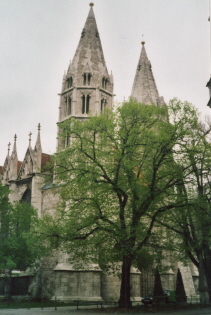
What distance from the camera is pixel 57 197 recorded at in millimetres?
31344

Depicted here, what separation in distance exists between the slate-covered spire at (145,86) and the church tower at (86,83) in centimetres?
382

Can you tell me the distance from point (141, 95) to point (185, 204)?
23.7 meters

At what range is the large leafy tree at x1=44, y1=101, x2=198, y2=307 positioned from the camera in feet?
59.7

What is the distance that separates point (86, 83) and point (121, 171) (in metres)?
20.1

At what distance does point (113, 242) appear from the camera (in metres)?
20.8

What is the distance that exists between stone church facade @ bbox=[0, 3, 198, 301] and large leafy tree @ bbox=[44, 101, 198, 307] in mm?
→ 6986

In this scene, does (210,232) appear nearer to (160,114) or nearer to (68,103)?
(160,114)

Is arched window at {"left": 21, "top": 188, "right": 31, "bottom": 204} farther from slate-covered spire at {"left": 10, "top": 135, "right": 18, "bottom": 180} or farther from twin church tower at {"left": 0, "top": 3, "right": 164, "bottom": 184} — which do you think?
slate-covered spire at {"left": 10, "top": 135, "right": 18, "bottom": 180}

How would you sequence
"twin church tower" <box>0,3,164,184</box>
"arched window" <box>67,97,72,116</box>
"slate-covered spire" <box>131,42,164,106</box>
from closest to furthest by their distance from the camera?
"twin church tower" <box>0,3,164,184</box> → "arched window" <box>67,97,72,116</box> → "slate-covered spire" <box>131,42,164,106</box>

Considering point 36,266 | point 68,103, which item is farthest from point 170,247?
point 68,103

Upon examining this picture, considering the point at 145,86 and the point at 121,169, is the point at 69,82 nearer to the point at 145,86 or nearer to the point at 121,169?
the point at 145,86

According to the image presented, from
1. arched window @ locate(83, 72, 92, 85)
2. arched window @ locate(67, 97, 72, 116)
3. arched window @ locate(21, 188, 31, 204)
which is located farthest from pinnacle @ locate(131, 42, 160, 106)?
arched window @ locate(21, 188, 31, 204)

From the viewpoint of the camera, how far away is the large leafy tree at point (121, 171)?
59.7ft

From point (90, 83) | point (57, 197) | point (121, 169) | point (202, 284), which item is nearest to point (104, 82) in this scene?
point (90, 83)
